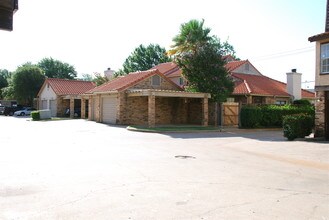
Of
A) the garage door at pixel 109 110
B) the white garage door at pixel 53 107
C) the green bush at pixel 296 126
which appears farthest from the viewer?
the white garage door at pixel 53 107

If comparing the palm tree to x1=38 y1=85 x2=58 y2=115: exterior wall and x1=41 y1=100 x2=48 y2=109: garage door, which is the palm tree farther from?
x1=41 y1=100 x2=48 y2=109: garage door

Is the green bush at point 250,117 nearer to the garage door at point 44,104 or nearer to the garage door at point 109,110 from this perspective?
the garage door at point 109,110

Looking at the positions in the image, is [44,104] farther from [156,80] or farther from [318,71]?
[318,71]

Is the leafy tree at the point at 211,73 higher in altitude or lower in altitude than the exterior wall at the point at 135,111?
higher

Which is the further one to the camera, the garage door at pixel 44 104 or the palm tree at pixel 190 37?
the garage door at pixel 44 104

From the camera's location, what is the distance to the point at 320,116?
19.0 m

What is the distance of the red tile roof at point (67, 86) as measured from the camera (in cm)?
4486

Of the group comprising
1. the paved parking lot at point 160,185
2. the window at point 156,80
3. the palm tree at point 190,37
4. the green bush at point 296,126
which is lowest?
the paved parking lot at point 160,185

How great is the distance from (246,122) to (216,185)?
2017 cm

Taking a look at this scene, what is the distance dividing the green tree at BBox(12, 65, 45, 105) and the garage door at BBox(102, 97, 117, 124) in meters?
27.0

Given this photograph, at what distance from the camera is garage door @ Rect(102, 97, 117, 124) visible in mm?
30572

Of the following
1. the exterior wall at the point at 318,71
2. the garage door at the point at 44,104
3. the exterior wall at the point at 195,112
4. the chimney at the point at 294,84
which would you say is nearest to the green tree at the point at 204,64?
the exterior wall at the point at 195,112

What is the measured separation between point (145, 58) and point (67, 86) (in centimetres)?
2559

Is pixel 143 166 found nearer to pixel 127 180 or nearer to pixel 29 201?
pixel 127 180
